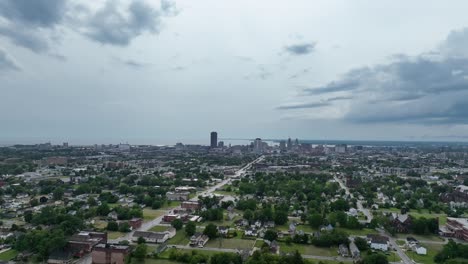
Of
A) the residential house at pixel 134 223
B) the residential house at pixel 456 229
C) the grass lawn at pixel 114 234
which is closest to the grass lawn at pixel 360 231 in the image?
the residential house at pixel 456 229

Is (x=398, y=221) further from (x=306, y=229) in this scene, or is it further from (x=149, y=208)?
(x=149, y=208)

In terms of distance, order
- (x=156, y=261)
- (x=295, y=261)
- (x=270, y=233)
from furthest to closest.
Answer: (x=270, y=233)
(x=156, y=261)
(x=295, y=261)

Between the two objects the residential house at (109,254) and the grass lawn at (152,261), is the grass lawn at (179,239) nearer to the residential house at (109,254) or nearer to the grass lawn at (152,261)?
the grass lawn at (152,261)

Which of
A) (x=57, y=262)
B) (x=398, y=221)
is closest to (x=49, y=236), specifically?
(x=57, y=262)

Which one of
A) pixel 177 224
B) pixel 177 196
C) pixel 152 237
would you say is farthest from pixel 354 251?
pixel 177 196

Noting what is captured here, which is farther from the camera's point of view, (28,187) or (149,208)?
(28,187)

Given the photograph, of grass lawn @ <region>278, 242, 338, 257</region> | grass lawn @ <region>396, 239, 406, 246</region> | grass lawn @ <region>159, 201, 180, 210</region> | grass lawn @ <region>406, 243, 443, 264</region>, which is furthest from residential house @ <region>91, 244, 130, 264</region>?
grass lawn @ <region>396, 239, 406, 246</region>
